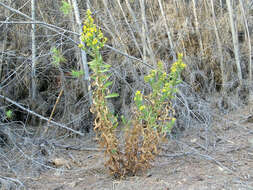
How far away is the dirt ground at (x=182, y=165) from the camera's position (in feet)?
8.05

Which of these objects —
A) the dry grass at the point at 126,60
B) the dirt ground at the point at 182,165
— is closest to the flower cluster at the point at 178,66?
the dirt ground at the point at 182,165

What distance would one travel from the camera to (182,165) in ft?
9.39

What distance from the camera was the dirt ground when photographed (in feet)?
8.05

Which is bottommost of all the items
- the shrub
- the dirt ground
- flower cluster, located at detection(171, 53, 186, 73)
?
the dirt ground

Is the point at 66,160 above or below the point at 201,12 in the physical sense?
below

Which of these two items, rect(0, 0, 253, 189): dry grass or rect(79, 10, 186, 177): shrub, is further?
rect(0, 0, 253, 189): dry grass

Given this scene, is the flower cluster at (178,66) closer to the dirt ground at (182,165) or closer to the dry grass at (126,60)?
the dirt ground at (182,165)

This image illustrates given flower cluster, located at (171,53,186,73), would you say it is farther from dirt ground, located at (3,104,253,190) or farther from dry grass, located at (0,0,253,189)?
dry grass, located at (0,0,253,189)

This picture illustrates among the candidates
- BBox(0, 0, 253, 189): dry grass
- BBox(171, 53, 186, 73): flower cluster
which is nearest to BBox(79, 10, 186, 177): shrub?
BBox(171, 53, 186, 73): flower cluster

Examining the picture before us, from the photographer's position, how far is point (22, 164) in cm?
325

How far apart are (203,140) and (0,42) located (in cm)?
335

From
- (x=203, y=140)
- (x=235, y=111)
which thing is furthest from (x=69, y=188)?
(x=235, y=111)

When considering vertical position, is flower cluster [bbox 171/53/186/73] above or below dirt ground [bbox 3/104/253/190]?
above

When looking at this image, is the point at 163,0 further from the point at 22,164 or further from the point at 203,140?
the point at 22,164
